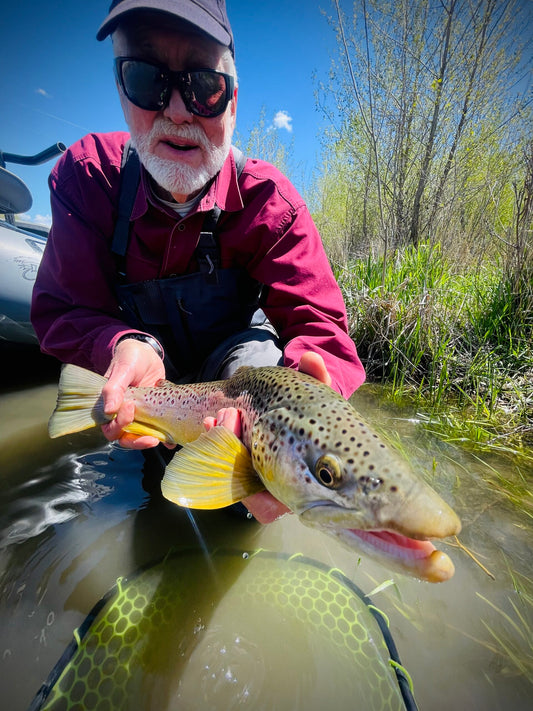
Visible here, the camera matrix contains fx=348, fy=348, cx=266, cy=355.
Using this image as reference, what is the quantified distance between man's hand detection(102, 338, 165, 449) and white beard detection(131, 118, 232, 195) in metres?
1.14

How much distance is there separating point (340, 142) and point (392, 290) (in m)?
5.27

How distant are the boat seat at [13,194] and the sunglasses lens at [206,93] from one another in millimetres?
5002

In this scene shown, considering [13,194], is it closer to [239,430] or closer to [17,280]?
[17,280]

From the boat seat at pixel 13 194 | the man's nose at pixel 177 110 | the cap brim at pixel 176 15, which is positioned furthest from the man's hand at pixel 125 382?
the boat seat at pixel 13 194

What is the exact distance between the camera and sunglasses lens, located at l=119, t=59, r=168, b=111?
7.18ft

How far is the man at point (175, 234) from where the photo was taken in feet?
7.29

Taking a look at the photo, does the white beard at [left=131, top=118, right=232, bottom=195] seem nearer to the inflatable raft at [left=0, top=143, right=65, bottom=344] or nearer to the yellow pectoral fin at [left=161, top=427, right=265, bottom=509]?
the yellow pectoral fin at [left=161, top=427, right=265, bottom=509]

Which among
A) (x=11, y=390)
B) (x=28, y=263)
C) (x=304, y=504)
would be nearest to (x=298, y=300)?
(x=304, y=504)

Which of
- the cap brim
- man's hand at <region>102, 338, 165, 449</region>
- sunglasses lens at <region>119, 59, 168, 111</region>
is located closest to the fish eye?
man's hand at <region>102, 338, 165, 449</region>

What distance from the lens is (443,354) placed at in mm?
3898

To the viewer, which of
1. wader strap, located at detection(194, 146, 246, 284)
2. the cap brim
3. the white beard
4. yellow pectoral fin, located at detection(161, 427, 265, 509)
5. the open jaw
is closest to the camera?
the open jaw

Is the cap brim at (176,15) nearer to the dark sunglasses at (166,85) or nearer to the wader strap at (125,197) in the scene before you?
the dark sunglasses at (166,85)

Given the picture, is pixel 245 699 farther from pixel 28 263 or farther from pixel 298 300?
pixel 28 263

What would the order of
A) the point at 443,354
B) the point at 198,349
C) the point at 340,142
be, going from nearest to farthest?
the point at 198,349 < the point at 443,354 < the point at 340,142
